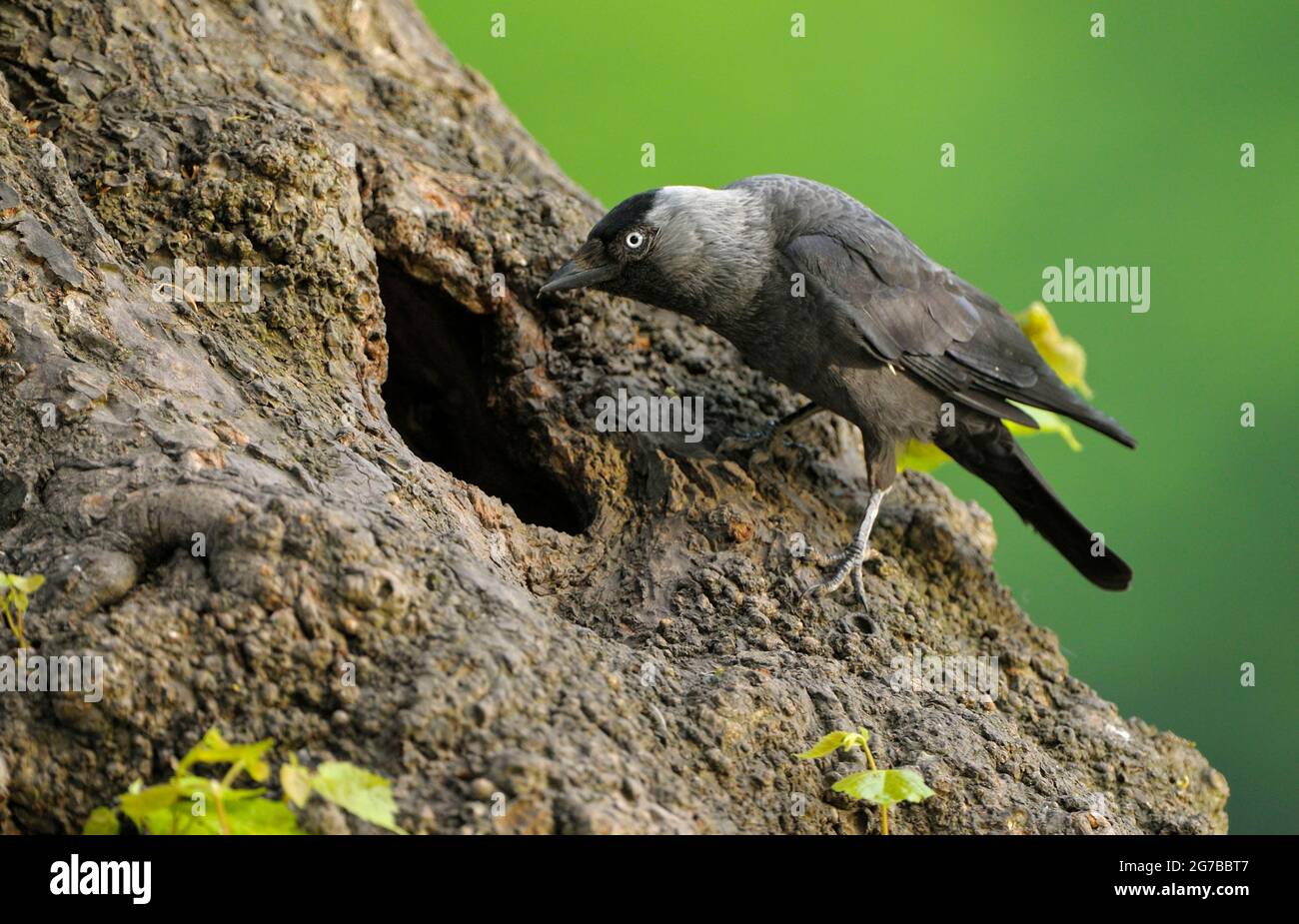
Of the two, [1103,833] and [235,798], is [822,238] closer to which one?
[1103,833]

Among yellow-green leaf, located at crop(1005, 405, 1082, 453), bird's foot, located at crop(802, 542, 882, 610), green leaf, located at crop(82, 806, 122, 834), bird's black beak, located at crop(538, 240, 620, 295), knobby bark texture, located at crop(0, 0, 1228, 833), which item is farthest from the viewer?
yellow-green leaf, located at crop(1005, 405, 1082, 453)

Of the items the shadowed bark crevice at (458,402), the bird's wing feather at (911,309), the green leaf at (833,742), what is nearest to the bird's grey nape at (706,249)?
the bird's wing feather at (911,309)

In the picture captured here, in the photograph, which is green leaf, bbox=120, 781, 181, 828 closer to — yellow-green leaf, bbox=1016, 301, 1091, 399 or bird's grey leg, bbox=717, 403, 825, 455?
bird's grey leg, bbox=717, 403, 825, 455

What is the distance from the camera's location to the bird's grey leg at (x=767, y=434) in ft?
12.3

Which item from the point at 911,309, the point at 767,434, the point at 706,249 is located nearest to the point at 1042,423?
the point at 911,309

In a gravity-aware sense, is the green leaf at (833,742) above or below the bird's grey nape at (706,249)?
below

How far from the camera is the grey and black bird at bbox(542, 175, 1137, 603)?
3.81 m

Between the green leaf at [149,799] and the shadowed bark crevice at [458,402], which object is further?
the shadowed bark crevice at [458,402]

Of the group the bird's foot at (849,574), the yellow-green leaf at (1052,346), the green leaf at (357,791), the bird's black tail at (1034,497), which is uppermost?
the yellow-green leaf at (1052,346)

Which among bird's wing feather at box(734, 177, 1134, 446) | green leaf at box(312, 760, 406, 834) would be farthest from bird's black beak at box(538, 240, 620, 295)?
green leaf at box(312, 760, 406, 834)

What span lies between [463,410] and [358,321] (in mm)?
755

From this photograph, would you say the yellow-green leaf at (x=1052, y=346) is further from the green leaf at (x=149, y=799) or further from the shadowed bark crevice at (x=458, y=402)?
the green leaf at (x=149, y=799)

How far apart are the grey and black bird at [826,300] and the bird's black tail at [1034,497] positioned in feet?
0.65

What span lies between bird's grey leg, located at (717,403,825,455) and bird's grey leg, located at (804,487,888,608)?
14.8 inches
